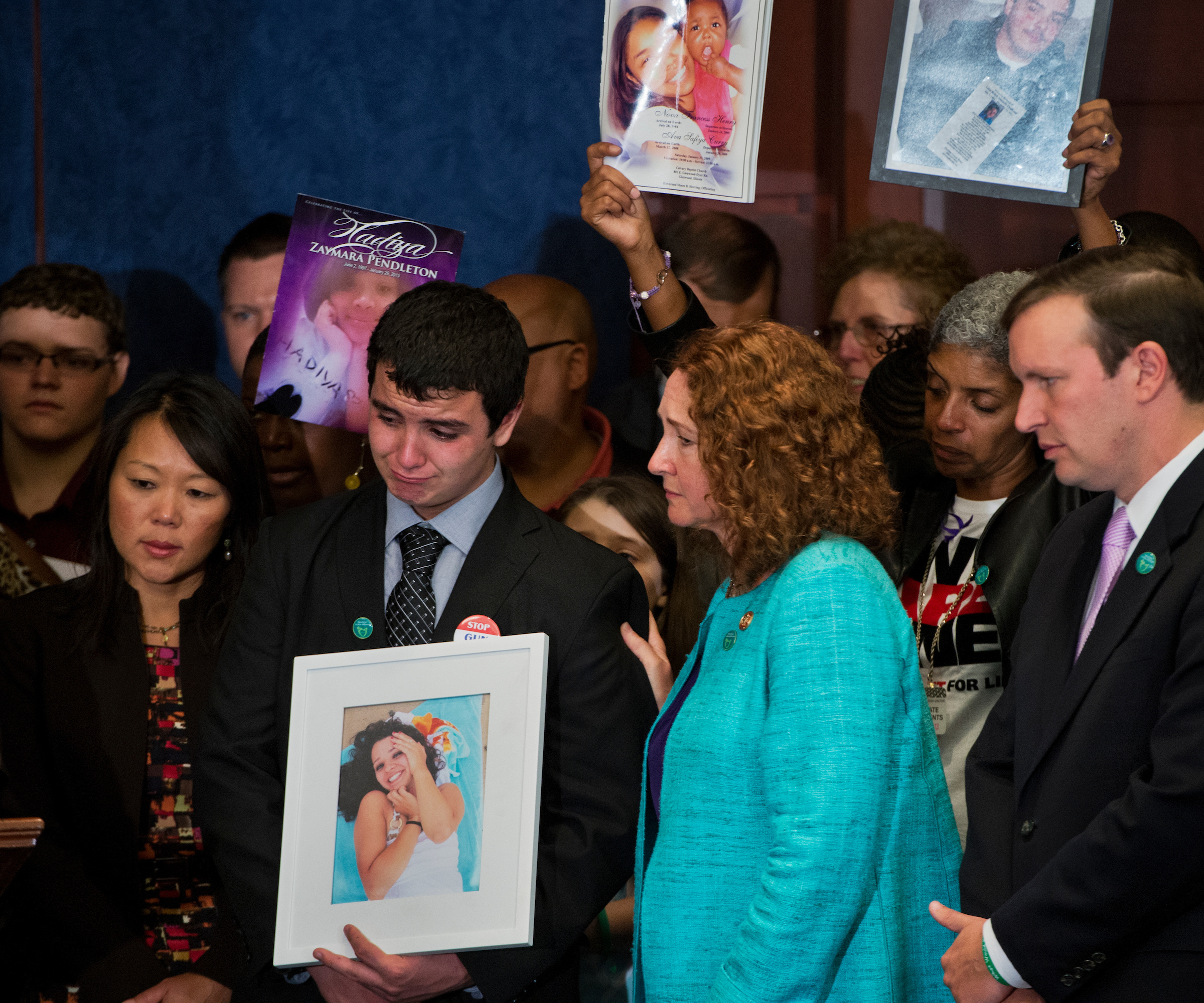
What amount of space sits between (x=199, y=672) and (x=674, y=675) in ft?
3.17

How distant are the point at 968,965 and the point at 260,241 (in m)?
2.87

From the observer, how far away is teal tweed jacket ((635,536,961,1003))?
1.68 meters

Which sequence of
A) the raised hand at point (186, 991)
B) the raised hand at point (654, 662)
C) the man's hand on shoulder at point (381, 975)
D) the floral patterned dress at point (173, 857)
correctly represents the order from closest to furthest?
the man's hand on shoulder at point (381, 975) → the raised hand at point (654, 662) → the raised hand at point (186, 991) → the floral patterned dress at point (173, 857)

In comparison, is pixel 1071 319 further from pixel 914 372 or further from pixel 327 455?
pixel 327 455

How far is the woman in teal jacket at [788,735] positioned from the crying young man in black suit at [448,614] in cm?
16

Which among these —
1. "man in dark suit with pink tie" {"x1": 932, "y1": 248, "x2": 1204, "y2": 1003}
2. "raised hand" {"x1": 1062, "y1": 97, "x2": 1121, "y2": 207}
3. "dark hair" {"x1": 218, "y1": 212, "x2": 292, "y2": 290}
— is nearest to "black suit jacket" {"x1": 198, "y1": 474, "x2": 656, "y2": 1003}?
"man in dark suit with pink tie" {"x1": 932, "y1": 248, "x2": 1204, "y2": 1003}

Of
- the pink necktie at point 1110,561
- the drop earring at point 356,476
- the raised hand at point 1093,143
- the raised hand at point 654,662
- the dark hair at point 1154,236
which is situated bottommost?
the raised hand at point 654,662

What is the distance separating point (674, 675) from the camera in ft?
8.96

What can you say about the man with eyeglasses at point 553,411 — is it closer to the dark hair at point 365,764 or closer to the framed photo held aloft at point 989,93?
the framed photo held aloft at point 989,93

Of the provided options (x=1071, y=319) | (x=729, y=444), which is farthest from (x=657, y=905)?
(x=1071, y=319)

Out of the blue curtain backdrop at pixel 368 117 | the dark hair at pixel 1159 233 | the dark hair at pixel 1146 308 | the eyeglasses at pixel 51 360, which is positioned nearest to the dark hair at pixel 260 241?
the blue curtain backdrop at pixel 368 117

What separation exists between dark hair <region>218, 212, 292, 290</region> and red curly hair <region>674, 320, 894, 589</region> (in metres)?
2.16

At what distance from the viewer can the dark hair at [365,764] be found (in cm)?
197

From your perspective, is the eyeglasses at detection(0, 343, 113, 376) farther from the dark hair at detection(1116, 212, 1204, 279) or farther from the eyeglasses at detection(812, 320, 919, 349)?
the dark hair at detection(1116, 212, 1204, 279)
